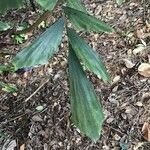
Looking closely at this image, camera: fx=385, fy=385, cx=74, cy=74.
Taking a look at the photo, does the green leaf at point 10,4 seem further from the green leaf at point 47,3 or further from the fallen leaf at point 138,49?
the fallen leaf at point 138,49

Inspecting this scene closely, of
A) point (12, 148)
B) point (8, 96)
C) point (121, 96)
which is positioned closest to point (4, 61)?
point (8, 96)

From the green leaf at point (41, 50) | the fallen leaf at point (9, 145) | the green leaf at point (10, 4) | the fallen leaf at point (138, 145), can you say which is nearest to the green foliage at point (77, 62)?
the green leaf at point (41, 50)

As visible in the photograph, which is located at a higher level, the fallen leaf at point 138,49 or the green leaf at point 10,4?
the green leaf at point 10,4

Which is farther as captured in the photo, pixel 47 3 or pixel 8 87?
pixel 8 87

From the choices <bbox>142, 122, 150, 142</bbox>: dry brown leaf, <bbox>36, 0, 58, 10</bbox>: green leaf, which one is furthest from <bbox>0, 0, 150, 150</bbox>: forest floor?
<bbox>36, 0, 58, 10</bbox>: green leaf

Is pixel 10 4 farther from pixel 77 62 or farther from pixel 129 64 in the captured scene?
pixel 129 64

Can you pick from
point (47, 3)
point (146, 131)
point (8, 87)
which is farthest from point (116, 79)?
point (47, 3)
